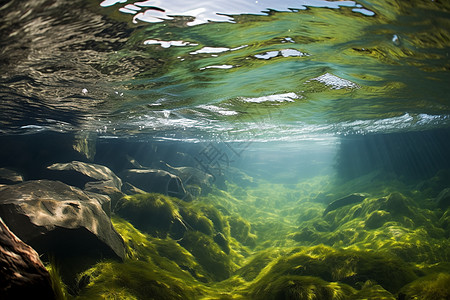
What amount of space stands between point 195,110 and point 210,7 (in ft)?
26.5

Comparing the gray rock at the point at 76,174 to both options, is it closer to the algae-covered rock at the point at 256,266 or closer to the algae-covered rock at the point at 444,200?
the algae-covered rock at the point at 256,266

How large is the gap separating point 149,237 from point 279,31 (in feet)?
31.6

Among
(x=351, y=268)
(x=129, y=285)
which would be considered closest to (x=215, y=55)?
(x=129, y=285)

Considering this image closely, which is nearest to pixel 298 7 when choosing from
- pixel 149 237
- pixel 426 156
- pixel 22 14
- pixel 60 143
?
pixel 22 14

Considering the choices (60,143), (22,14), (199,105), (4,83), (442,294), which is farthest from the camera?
(60,143)

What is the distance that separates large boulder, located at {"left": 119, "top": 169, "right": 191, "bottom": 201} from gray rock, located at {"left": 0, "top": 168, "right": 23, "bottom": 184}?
21.0 ft

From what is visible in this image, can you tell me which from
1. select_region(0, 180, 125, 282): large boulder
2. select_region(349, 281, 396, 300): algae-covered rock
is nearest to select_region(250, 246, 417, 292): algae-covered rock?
select_region(349, 281, 396, 300): algae-covered rock

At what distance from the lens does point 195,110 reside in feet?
40.2

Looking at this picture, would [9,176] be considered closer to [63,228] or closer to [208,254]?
[63,228]

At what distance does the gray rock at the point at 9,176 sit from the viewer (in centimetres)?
1313

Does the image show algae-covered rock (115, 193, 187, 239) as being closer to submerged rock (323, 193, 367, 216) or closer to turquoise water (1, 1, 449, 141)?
turquoise water (1, 1, 449, 141)

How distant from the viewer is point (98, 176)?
1476 centimetres

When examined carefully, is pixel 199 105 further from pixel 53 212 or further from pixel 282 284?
pixel 282 284

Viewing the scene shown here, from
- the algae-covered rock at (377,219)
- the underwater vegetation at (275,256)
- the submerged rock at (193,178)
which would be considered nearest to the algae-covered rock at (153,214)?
the underwater vegetation at (275,256)
